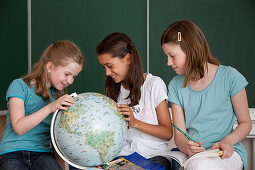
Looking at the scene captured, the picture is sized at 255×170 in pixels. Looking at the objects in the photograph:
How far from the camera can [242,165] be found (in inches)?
63.7

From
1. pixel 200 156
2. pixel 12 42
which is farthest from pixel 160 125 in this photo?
pixel 12 42

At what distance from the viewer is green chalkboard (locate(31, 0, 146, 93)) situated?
311cm

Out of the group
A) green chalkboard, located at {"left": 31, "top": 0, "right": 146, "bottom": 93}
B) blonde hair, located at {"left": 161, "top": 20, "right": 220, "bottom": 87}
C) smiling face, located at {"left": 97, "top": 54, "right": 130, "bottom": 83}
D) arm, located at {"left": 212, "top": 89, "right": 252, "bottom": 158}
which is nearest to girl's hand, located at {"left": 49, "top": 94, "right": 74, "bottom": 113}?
smiling face, located at {"left": 97, "top": 54, "right": 130, "bottom": 83}

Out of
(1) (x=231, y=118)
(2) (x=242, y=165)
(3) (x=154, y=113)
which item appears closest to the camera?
(2) (x=242, y=165)

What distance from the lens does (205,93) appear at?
177 centimetres

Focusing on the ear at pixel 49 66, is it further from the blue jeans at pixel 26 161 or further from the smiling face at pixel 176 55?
the smiling face at pixel 176 55

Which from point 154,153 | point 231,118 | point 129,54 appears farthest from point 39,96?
point 231,118

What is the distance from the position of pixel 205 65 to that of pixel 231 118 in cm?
39

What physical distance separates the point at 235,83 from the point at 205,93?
7.8 inches

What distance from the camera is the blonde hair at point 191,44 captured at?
1707 mm

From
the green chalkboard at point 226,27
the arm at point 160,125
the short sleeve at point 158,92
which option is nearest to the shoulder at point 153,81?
the short sleeve at point 158,92

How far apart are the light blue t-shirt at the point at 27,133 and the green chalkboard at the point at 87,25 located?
1272mm

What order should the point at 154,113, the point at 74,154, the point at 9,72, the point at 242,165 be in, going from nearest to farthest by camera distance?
the point at 74,154 → the point at 242,165 → the point at 154,113 → the point at 9,72

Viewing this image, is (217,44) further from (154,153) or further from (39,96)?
(39,96)
